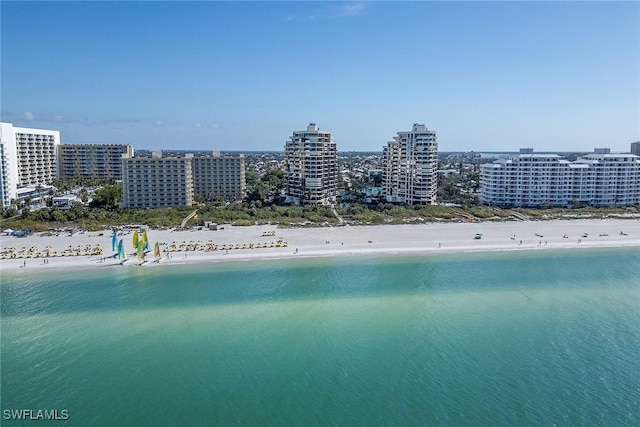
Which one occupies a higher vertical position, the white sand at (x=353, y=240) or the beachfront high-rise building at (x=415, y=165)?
the beachfront high-rise building at (x=415, y=165)

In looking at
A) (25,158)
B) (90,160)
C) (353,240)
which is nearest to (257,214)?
(353,240)

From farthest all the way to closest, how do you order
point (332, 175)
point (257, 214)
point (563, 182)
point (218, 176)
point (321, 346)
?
point (218, 176) < point (332, 175) < point (563, 182) < point (257, 214) < point (321, 346)

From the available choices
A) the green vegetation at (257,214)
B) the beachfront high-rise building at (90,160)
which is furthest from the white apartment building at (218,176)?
the beachfront high-rise building at (90,160)

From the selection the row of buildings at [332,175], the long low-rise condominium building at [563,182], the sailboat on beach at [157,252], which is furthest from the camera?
the long low-rise condominium building at [563,182]

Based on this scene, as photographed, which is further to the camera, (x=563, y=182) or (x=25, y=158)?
(x=25, y=158)

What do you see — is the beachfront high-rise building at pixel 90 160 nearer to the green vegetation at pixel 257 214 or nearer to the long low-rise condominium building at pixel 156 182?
the green vegetation at pixel 257 214

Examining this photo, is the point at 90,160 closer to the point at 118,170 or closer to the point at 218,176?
the point at 118,170

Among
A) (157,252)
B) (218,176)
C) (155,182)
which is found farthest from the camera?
(218,176)

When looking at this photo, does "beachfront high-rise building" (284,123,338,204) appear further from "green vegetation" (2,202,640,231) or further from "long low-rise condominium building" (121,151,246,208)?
"long low-rise condominium building" (121,151,246,208)
